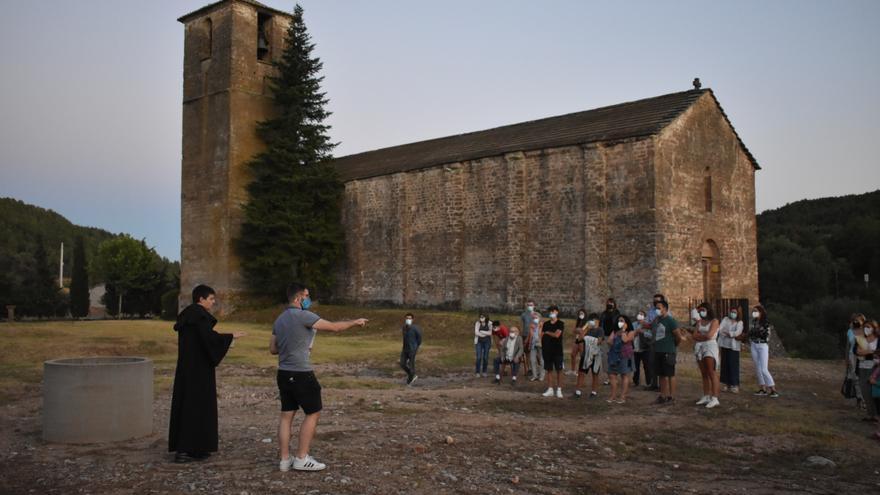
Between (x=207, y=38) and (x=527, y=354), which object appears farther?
(x=207, y=38)

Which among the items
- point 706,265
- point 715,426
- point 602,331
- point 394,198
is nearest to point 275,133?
point 394,198

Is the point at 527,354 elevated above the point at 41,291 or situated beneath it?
situated beneath

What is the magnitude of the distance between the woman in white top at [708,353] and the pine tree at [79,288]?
52.6 m

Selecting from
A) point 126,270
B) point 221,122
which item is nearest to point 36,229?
point 126,270

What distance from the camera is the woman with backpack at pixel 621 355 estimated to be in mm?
11328

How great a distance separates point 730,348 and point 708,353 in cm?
175

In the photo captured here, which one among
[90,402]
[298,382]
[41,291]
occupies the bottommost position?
[90,402]

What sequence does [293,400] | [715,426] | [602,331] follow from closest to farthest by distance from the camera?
[293,400], [715,426], [602,331]

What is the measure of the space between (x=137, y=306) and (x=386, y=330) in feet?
117

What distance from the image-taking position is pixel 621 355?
11.4m

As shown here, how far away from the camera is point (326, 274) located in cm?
3491

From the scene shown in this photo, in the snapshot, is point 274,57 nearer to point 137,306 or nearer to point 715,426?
point 137,306

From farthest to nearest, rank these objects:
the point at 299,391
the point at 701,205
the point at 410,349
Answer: the point at 701,205, the point at 410,349, the point at 299,391

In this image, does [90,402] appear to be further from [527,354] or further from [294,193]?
[294,193]
